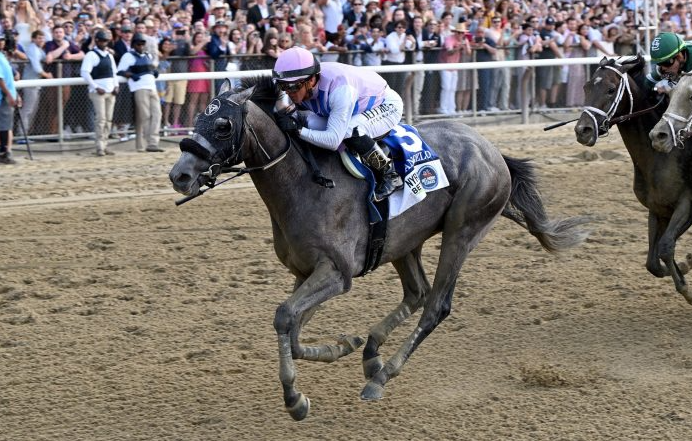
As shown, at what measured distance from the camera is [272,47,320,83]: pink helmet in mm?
5664

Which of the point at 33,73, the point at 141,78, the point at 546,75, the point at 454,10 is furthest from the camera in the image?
the point at 454,10

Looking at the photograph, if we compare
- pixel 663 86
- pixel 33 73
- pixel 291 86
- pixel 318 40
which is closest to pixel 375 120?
pixel 291 86

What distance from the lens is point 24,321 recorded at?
286 inches

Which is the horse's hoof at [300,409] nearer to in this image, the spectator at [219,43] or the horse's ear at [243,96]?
the horse's ear at [243,96]

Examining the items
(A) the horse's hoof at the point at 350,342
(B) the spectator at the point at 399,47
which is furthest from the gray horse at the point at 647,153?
(B) the spectator at the point at 399,47

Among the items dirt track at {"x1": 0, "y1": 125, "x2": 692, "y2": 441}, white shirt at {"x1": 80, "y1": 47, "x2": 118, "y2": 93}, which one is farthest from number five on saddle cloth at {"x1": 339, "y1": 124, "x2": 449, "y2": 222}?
white shirt at {"x1": 80, "y1": 47, "x2": 118, "y2": 93}

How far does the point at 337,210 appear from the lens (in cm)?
578

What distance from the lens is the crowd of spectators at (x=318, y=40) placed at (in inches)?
519

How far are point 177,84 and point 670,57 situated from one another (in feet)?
24.3

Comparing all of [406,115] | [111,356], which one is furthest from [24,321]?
[406,115]

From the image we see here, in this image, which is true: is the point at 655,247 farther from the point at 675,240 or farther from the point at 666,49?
the point at 666,49

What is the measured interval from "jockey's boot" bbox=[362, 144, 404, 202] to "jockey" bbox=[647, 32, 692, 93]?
2.25 metres

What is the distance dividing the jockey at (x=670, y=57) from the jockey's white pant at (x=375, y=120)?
6.69 feet

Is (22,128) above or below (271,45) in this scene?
below
